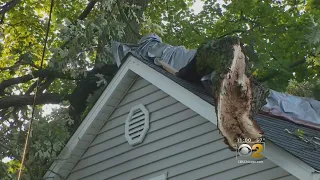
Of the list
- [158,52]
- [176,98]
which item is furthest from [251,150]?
[158,52]

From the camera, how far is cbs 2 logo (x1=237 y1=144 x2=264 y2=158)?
691cm

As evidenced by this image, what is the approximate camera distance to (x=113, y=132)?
30.8ft

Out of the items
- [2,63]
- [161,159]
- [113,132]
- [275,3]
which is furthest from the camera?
[275,3]

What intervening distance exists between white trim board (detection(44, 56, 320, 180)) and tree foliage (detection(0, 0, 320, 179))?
0.40 m

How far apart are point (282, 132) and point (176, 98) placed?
4.63 ft

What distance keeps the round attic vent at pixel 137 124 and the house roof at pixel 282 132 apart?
63 centimetres

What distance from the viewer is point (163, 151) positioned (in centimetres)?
850

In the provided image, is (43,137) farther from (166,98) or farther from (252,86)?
(252,86)

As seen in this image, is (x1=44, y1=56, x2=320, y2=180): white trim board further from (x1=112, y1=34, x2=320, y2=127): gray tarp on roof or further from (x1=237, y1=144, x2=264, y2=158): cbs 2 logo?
(x1=112, y1=34, x2=320, y2=127): gray tarp on roof

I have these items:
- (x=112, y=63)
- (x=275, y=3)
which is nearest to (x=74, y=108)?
(x=112, y=63)

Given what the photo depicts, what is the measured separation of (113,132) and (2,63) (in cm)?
614

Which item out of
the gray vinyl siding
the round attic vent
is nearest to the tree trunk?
the gray vinyl siding

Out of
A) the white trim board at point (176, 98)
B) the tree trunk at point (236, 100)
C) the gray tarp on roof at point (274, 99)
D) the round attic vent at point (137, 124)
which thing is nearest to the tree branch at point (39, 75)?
the gray tarp on roof at point (274, 99)

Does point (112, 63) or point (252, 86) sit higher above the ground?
point (112, 63)
